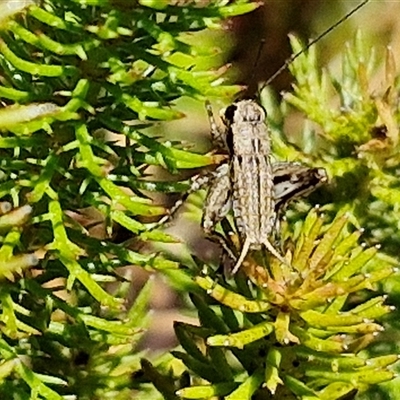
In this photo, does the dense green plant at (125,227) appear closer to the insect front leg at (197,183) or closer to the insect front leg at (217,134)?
the insect front leg at (197,183)

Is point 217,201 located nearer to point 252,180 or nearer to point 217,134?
point 252,180

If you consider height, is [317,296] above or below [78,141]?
below

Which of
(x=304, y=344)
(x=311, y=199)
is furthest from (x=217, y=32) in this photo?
(x=304, y=344)

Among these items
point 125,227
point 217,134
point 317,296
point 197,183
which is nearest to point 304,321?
point 317,296

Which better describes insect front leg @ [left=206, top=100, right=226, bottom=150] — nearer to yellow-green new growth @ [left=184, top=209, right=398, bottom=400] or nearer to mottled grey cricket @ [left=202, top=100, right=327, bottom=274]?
mottled grey cricket @ [left=202, top=100, right=327, bottom=274]

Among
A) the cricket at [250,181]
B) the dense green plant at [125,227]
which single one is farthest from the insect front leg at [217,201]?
the dense green plant at [125,227]
